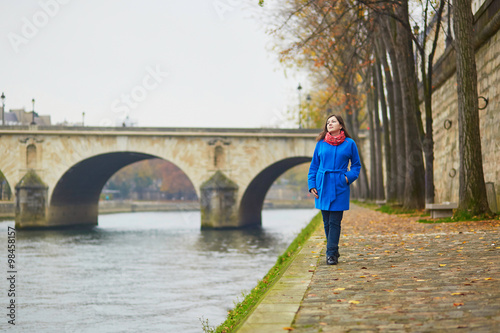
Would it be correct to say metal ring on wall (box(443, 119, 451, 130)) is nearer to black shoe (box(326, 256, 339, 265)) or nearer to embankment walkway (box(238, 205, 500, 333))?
embankment walkway (box(238, 205, 500, 333))

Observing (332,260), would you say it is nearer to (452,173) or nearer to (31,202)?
(452,173)

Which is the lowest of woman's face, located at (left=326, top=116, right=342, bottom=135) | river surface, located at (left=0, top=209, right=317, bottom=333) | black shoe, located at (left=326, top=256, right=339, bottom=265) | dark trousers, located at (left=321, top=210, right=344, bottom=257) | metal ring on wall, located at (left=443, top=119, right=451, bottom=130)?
river surface, located at (left=0, top=209, right=317, bottom=333)

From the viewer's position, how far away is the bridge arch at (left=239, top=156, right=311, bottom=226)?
125 feet

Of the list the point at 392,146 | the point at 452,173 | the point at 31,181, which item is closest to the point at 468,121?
the point at 452,173

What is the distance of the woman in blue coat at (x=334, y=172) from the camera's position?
7.02 meters

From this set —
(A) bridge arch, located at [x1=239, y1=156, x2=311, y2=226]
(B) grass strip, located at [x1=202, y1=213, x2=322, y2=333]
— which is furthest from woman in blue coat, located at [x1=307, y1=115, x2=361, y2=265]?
(A) bridge arch, located at [x1=239, y1=156, x2=311, y2=226]

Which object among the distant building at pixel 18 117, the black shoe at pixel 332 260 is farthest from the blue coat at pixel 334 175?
the distant building at pixel 18 117

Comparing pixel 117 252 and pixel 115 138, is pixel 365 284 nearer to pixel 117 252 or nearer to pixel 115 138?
pixel 117 252

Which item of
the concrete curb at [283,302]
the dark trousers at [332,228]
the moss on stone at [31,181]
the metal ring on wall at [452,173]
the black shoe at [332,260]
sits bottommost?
the concrete curb at [283,302]

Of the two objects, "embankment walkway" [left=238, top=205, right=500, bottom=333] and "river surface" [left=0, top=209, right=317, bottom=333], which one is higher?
"embankment walkway" [left=238, top=205, right=500, bottom=333]

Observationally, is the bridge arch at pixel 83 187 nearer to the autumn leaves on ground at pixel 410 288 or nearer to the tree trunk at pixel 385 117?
the tree trunk at pixel 385 117

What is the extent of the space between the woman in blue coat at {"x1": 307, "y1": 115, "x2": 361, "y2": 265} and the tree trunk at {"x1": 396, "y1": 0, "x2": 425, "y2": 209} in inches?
400

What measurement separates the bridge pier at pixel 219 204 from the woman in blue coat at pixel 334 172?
2881 cm

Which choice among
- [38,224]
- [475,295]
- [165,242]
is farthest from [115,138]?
[475,295]
